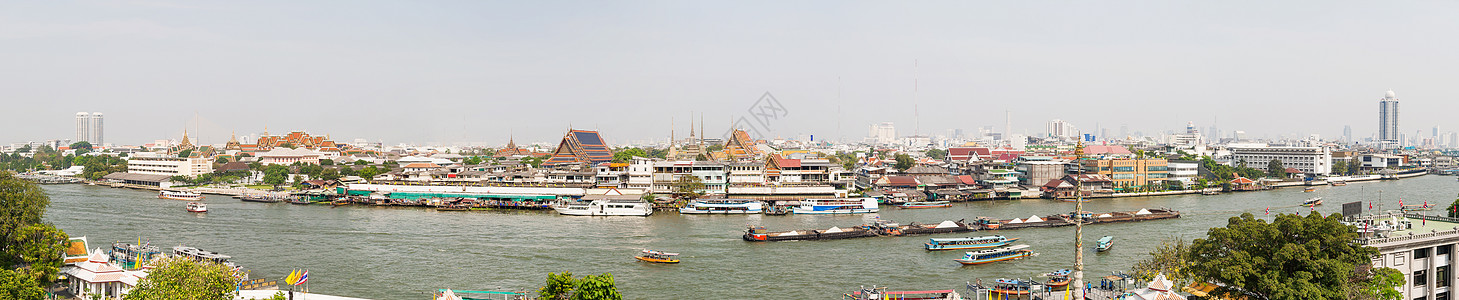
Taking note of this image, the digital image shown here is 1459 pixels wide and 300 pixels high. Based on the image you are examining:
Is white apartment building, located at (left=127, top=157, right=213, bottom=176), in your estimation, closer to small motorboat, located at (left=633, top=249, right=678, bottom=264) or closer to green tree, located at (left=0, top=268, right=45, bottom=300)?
small motorboat, located at (left=633, top=249, right=678, bottom=264)

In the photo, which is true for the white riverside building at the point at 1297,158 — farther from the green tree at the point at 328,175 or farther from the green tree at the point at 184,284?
the green tree at the point at 184,284

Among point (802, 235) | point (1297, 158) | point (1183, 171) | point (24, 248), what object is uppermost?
point (1297, 158)

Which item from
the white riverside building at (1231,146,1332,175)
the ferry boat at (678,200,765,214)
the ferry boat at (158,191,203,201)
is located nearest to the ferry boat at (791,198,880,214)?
the ferry boat at (678,200,765,214)

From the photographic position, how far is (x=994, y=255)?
475 inches

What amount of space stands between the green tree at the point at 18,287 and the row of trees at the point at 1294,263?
1011 cm

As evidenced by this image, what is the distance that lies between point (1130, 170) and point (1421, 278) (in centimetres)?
2129

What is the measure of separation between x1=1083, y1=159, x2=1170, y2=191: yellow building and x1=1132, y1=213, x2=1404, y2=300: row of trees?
71.6 ft

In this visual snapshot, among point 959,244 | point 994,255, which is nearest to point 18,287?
point 994,255

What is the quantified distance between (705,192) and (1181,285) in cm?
1590

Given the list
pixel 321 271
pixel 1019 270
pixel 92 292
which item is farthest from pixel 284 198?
pixel 1019 270

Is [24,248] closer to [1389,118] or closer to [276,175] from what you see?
[276,175]

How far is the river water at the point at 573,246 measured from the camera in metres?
10.7

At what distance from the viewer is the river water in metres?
10.7

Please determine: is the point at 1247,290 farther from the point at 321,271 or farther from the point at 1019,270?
the point at 321,271
